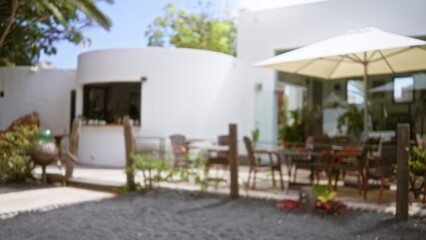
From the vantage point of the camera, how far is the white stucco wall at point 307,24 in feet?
30.7

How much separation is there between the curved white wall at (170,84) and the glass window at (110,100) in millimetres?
836

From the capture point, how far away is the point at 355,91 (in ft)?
35.6

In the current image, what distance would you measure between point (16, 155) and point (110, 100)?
478 centimetres

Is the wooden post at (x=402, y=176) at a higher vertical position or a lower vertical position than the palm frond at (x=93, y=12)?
lower

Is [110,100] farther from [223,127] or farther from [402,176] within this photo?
[402,176]

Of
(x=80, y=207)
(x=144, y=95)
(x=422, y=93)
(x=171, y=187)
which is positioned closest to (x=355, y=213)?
(x=171, y=187)

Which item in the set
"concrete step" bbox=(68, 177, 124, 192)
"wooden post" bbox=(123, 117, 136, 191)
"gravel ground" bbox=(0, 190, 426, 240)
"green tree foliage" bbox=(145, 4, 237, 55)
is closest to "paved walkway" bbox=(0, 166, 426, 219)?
"concrete step" bbox=(68, 177, 124, 192)

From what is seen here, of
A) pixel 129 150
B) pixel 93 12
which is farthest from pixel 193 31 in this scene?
pixel 129 150

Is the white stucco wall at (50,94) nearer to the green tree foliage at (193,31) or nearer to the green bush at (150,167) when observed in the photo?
the green bush at (150,167)

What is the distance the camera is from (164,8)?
24734mm

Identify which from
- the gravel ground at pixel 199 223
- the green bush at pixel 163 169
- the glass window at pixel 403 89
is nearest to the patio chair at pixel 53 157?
the green bush at pixel 163 169

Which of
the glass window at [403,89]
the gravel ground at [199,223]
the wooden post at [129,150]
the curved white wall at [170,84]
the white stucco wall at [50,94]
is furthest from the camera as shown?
the white stucco wall at [50,94]

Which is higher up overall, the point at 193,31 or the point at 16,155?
the point at 193,31

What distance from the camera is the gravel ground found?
4.49 metres
